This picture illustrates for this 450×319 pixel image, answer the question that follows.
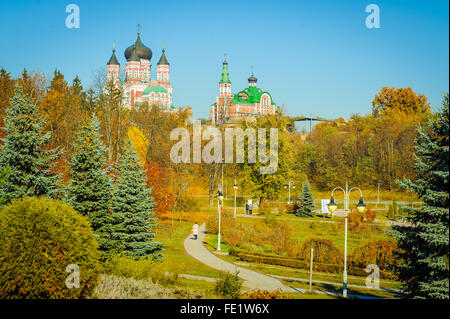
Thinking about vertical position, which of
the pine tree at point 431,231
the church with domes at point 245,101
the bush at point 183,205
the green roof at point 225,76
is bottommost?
the bush at point 183,205

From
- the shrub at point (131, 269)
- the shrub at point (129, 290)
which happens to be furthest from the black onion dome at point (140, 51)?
the shrub at point (129, 290)

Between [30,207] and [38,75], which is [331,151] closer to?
[38,75]

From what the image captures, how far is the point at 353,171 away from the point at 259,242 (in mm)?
32769

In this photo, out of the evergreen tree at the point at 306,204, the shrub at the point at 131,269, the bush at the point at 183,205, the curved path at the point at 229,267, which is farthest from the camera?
the evergreen tree at the point at 306,204

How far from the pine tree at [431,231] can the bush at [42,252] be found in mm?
8825

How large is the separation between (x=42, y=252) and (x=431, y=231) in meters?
10.2

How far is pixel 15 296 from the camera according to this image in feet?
37.9

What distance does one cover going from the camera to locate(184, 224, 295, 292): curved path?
1704cm

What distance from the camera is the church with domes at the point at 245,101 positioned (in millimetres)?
113375

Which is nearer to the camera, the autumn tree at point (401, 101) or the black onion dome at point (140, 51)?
the autumn tree at point (401, 101)

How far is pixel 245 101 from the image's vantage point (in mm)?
115750

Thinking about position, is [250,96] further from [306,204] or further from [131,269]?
[131,269]

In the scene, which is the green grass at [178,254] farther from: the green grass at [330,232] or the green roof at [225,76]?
the green roof at [225,76]
